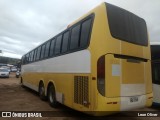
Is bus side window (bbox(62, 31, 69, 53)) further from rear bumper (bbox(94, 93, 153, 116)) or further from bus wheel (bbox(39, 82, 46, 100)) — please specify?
bus wheel (bbox(39, 82, 46, 100))

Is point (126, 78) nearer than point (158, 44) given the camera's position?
Yes

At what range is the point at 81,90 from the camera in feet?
21.8

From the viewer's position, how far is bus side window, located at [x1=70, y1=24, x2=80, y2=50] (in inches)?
289

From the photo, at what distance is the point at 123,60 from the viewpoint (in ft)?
21.2

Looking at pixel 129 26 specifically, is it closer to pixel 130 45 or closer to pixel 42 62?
pixel 130 45

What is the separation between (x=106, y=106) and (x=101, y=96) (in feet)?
1.00

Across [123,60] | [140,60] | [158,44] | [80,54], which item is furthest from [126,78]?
[158,44]

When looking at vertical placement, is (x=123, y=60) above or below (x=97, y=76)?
above

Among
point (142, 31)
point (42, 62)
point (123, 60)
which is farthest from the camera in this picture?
point (42, 62)

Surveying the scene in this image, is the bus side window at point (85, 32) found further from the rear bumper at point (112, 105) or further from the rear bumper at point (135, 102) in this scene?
the rear bumper at point (135, 102)

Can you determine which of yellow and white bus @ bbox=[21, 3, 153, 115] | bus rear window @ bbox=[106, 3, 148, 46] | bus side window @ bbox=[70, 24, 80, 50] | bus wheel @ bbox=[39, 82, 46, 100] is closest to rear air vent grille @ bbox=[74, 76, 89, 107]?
yellow and white bus @ bbox=[21, 3, 153, 115]

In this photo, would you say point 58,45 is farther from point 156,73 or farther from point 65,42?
point 156,73

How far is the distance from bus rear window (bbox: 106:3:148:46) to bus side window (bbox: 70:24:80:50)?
1388 millimetres

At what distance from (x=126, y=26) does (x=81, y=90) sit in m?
2.54
